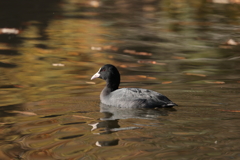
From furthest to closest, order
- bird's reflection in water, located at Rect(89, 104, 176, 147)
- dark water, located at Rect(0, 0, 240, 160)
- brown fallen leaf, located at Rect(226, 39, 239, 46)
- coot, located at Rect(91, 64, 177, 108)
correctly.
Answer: brown fallen leaf, located at Rect(226, 39, 239, 46) < coot, located at Rect(91, 64, 177, 108) < bird's reflection in water, located at Rect(89, 104, 176, 147) < dark water, located at Rect(0, 0, 240, 160)

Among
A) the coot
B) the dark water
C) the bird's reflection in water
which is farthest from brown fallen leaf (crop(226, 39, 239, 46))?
the bird's reflection in water

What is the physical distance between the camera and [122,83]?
1146 cm

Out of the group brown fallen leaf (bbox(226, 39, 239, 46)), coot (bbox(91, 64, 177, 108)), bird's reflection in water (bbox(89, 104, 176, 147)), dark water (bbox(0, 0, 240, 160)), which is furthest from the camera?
brown fallen leaf (bbox(226, 39, 239, 46))

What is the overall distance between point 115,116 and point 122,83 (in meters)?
2.91

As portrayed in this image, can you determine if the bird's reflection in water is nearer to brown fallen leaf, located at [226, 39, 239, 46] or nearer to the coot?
the coot

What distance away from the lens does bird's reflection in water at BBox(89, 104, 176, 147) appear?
7.49 m

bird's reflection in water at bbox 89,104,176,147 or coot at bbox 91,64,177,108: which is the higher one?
coot at bbox 91,64,177,108

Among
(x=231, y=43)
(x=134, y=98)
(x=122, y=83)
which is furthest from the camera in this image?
A: (x=231, y=43)

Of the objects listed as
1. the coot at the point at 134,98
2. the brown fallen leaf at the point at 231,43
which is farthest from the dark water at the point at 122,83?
the coot at the point at 134,98

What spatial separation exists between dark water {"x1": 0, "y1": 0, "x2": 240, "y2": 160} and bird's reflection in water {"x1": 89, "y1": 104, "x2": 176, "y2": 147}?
2 cm

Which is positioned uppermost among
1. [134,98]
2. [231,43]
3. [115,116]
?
[231,43]

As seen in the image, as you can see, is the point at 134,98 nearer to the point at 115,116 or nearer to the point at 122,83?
the point at 115,116

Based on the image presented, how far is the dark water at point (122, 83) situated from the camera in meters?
6.78

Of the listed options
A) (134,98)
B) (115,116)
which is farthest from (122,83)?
(115,116)
